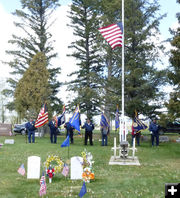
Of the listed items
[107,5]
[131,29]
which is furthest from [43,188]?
[107,5]

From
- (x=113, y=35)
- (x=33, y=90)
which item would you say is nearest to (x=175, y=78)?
(x=113, y=35)

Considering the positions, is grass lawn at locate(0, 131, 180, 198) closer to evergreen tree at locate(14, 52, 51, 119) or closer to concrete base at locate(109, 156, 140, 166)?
concrete base at locate(109, 156, 140, 166)

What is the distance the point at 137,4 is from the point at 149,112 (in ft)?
29.4

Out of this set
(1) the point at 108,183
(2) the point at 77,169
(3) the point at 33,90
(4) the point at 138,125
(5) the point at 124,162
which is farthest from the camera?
(3) the point at 33,90

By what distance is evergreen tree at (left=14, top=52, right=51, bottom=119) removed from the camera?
102 ft

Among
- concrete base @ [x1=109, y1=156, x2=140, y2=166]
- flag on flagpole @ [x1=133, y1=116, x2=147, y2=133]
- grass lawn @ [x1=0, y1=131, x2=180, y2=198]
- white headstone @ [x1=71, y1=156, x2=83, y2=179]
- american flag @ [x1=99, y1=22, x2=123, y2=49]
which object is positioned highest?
american flag @ [x1=99, y1=22, x2=123, y2=49]

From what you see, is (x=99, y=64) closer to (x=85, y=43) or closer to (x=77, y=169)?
(x=85, y=43)

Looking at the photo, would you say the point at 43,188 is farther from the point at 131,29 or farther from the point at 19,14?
the point at 19,14

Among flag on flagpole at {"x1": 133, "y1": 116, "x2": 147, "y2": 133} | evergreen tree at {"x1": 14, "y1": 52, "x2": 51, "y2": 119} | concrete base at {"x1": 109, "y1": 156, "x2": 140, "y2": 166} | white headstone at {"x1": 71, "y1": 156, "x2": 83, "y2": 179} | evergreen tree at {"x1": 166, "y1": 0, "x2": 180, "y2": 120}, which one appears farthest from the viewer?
evergreen tree at {"x1": 14, "y1": 52, "x2": 51, "y2": 119}

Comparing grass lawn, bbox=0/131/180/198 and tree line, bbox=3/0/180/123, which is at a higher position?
tree line, bbox=3/0/180/123

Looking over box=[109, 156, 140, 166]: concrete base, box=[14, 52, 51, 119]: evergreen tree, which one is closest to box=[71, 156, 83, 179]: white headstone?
box=[109, 156, 140, 166]: concrete base

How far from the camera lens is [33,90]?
3147 cm

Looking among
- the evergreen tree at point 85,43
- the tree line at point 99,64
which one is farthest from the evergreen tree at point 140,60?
the evergreen tree at point 85,43

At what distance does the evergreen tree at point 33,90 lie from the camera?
102 feet
